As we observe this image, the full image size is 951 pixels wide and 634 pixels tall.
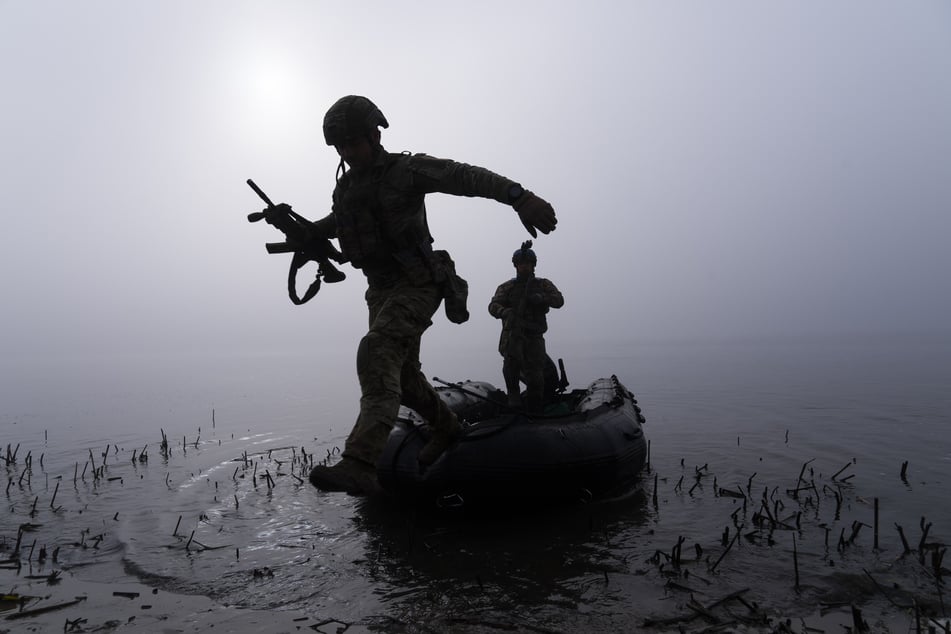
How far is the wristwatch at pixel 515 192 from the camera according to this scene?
3.74m

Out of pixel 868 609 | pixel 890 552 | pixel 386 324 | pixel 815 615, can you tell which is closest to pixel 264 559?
pixel 386 324

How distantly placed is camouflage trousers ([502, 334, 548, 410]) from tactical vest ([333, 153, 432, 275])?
5613mm

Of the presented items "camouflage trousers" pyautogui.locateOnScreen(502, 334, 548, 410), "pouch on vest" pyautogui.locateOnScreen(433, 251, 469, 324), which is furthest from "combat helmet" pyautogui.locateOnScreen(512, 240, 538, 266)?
"pouch on vest" pyautogui.locateOnScreen(433, 251, 469, 324)

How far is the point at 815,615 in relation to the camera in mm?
3412

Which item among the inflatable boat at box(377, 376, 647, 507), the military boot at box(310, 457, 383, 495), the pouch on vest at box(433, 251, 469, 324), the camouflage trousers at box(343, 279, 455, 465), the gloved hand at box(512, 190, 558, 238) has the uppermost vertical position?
the gloved hand at box(512, 190, 558, 238)

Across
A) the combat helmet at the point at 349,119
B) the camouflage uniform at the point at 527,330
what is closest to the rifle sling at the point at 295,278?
the combat helmet at the point at 349,119

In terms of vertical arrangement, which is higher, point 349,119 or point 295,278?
point 349,119

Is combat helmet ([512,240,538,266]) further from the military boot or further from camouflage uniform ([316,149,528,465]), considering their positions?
the military boot

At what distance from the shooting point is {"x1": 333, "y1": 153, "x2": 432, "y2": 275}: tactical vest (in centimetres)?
420

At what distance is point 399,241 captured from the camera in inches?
166

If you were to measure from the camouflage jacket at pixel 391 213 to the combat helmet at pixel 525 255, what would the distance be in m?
5.44

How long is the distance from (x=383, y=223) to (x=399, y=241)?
189mm

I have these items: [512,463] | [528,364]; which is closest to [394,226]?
[512,463]

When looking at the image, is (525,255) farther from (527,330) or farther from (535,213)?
(535,213)
